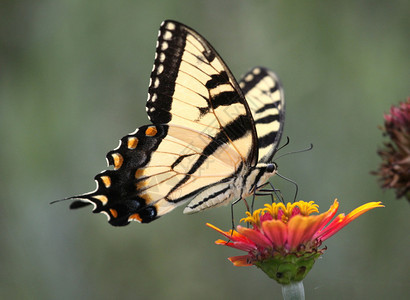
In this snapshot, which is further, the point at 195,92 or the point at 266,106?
the point at 266,106

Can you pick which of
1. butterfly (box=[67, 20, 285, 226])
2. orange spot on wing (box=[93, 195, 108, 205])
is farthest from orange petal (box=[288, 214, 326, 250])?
orange spot on wing (box=[93, 195, 108, 205])

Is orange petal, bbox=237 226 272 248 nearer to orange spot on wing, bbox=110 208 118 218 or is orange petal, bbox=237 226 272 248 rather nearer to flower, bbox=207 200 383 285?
flower, bbox=207 200 383 285

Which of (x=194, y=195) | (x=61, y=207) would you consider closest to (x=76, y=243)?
(x=61, y=207)

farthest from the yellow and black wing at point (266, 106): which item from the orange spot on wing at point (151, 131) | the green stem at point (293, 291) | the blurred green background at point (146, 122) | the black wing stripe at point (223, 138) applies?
the blurred green background at point (146, 122)

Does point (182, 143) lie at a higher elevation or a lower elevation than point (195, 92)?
lower

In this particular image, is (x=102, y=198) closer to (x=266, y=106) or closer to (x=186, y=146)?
(x=186, y=146)

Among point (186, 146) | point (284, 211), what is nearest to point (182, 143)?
point (186, 146)

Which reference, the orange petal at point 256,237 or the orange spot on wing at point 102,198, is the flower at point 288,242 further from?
the orange spot on wing at point 102,198
